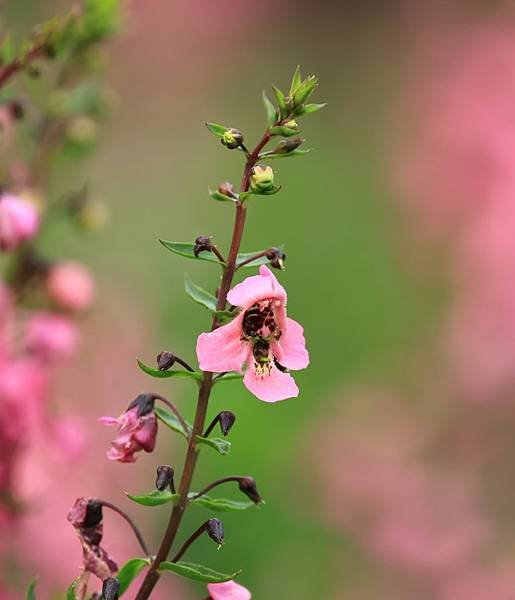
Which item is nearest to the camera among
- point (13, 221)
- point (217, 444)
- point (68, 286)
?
point (217, 444)

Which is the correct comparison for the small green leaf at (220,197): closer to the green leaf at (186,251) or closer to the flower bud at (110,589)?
the green leaf at (186,251)

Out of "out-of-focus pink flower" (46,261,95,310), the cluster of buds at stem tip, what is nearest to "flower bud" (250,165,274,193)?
the cluster of buds at stem tip

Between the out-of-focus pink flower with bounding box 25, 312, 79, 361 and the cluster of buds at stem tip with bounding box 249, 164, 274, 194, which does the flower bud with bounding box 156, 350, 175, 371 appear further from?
the out-of-focus pink flower with bounding box 25, 312, 79, 361

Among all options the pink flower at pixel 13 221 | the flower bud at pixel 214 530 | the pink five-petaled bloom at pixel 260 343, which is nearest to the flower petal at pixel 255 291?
the pink five-petaled bloom at pixel 260 343

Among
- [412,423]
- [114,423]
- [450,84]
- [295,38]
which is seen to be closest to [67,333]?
[114,423]

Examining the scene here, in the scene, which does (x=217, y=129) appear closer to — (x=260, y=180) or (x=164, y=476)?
(x=260, y=180)

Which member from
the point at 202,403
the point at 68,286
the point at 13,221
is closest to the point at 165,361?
the point at 202,403

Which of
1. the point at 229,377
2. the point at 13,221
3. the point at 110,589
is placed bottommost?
the point at 110,589
